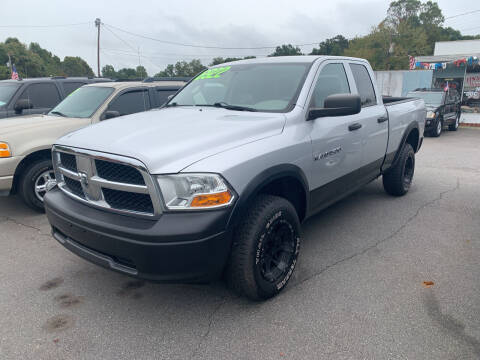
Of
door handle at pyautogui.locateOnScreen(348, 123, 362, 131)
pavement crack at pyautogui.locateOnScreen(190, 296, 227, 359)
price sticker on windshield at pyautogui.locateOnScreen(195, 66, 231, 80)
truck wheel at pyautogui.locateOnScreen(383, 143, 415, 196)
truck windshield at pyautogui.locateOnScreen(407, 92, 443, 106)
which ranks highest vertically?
price sticker on windshield at pyautogui.locateOnScreen(195, 66, 231, 80)

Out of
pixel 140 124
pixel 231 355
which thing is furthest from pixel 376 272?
pixel 140 124

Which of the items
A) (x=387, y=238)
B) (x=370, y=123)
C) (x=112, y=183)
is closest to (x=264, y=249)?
(x=112, y=183)

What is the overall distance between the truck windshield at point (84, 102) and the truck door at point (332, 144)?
11.6ft

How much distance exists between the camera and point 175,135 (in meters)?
2.71

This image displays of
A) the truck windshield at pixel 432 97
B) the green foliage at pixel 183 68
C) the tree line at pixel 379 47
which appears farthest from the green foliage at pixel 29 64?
the truck windshield at pixel 432 97

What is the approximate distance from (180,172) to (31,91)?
603 cm

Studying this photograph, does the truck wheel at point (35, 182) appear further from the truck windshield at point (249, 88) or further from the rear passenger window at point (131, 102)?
the truck windshield at point (249, 88)

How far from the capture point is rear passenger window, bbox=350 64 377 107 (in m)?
4.32

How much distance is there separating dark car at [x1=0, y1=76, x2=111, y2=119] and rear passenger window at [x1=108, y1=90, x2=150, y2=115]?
6.40 ft

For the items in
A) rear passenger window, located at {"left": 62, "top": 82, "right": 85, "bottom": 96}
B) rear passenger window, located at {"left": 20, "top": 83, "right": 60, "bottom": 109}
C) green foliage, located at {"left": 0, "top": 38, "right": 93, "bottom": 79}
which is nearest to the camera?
rear passenger window, located at {"left": 20, "top": 83, "right": 60, "bottom": 109}

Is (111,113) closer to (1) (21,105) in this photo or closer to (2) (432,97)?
(1) (21,105)

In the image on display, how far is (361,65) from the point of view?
458cm

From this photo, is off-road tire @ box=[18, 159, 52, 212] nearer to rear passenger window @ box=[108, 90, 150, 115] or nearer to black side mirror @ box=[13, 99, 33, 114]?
rear passenger window @ box=[108, 90, 150, 115]

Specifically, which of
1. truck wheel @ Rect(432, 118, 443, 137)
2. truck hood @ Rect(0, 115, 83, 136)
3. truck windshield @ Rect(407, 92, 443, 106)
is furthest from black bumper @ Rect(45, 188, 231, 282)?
truck windshield @ Rect(407, 92, 443, 106)
